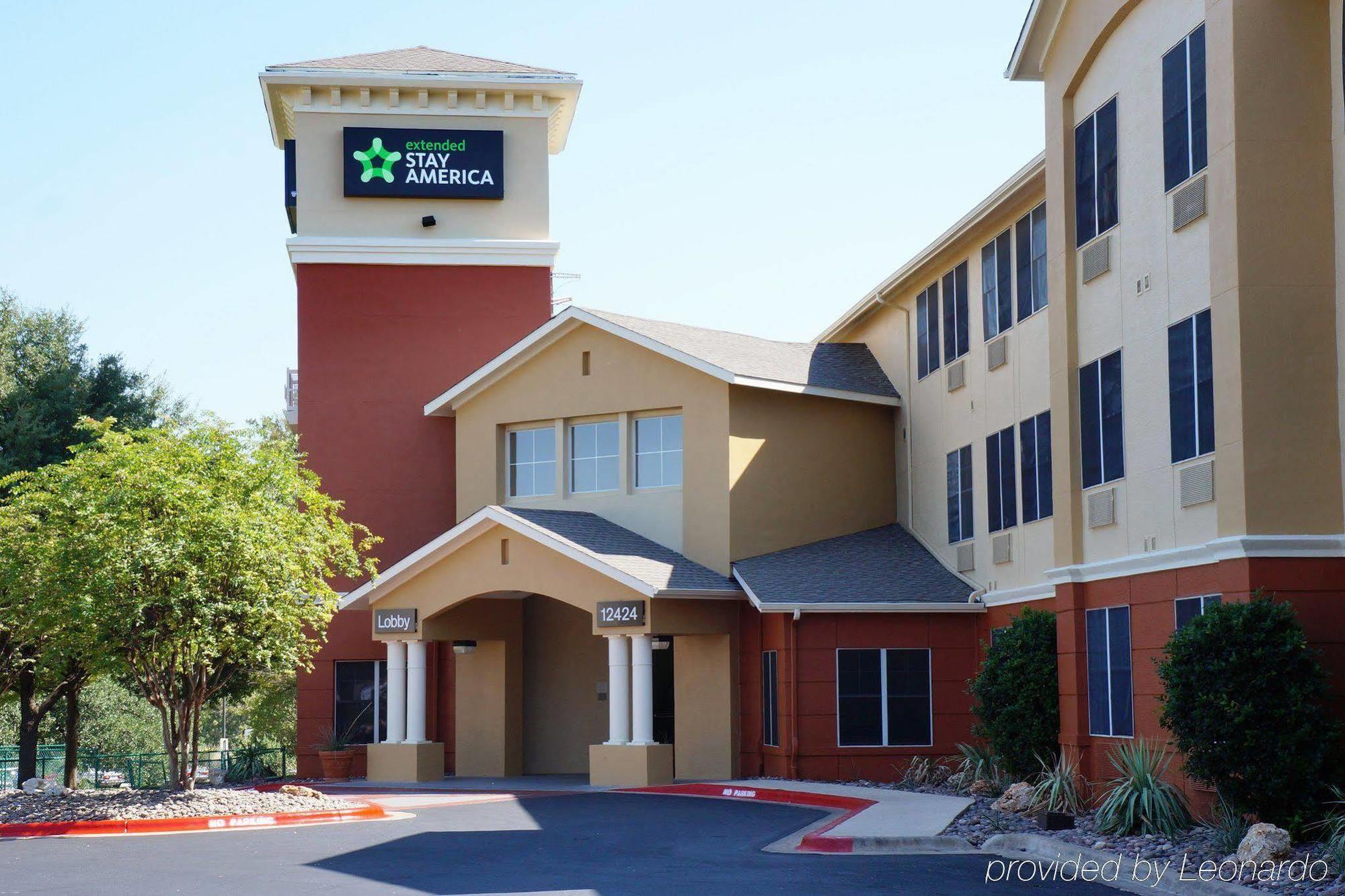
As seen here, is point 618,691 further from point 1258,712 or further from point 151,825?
point 1258,712

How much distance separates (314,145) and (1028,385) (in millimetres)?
16749

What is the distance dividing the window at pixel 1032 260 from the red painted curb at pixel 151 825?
41.4 feet

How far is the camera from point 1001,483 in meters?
24.5

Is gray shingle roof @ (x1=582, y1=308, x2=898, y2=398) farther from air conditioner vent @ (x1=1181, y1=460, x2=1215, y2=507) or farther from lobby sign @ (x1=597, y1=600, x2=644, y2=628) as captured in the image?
air conditioner vent @ (x1=1181, y1=460, x2=1215, y2=507)

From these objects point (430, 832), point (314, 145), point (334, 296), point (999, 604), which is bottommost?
point (430, 832)

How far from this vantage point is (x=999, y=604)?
24859 mm

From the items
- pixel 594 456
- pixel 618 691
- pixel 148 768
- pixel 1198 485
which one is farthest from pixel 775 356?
pixel 148 768

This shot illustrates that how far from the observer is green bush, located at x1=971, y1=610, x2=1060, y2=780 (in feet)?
66.8

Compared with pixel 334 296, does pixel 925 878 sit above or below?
below

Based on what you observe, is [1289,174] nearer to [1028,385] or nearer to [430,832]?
[1028,385]

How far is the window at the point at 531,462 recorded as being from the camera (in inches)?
1176

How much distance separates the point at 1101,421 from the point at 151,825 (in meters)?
13.0

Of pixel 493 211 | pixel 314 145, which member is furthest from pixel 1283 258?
pixel 314 145

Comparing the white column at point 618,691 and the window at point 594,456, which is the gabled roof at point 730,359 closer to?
the window at point 594,456
